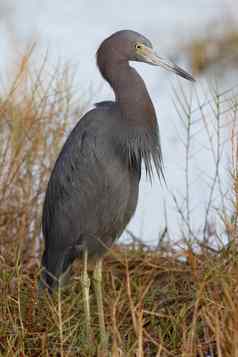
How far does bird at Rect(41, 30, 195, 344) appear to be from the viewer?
4.71 m

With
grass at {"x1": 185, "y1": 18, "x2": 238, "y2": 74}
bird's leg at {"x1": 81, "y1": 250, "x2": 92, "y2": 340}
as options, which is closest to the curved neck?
bird's leg at {"x1": 81, "y1": 250, "x2": 92, "y2": 340}

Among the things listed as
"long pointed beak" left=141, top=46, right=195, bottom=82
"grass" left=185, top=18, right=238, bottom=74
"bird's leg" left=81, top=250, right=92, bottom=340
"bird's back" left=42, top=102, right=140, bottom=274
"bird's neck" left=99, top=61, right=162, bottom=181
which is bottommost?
"bird's leg" left=81, top=250, right=92, bottom=340

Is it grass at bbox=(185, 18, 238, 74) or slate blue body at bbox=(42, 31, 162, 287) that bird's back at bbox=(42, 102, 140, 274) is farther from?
grass at bbox=(185, 18, 238, 74)

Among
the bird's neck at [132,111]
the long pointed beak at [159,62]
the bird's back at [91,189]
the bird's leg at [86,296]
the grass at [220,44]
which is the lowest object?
the bird's leg at [86,296]

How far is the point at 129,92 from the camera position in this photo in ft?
15.5

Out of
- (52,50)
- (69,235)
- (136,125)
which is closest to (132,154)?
(136,125)

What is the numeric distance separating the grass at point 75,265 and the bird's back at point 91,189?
183 millimetres

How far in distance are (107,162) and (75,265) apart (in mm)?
948

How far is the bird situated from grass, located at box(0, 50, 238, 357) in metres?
0.16

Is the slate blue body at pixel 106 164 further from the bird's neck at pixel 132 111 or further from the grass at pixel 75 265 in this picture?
the grass at pixel 75 265

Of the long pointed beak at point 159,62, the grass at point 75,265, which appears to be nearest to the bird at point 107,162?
the long pointed beak at point 159,62

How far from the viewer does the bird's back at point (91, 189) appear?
4711 mm

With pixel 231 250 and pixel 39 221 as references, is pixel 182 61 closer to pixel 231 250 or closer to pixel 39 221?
pixel 39 221

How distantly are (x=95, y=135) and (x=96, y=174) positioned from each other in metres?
0.18
